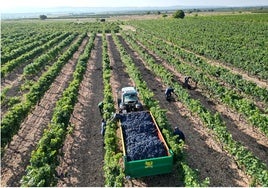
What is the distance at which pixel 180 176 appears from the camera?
40.8 ft

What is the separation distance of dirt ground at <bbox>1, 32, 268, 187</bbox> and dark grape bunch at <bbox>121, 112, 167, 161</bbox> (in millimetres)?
1116

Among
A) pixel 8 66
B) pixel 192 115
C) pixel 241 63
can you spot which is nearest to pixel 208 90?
pixel 192 115

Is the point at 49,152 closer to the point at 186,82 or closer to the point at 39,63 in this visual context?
the point at 186,82

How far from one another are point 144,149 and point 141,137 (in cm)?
125

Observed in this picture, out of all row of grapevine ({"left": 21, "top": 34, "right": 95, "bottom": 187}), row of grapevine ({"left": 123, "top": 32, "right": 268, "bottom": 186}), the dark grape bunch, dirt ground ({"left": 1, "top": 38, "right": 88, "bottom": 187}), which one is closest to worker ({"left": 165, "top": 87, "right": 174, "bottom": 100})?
row of grapevine ({"left": 123, "top": 32, "right": 268, "bottom": 186})

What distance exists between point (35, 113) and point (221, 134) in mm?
12054

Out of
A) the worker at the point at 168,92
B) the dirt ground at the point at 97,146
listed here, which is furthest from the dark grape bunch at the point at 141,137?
the worker at the point at 168,92

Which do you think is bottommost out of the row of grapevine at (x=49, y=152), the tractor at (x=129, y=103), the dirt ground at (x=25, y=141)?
the dirt ground at (x=25, y=141)

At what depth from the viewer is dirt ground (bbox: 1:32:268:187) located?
12.6 meters

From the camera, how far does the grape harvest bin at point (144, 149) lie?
11719mm

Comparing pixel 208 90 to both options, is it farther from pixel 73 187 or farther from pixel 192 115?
pixel 73 187

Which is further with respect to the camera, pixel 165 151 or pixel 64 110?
pixel 64 110

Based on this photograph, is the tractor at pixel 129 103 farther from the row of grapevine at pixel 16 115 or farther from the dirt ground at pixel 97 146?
the row of grapevine at pixel 16 115

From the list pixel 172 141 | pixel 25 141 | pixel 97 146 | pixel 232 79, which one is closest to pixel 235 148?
pixel 172 141
